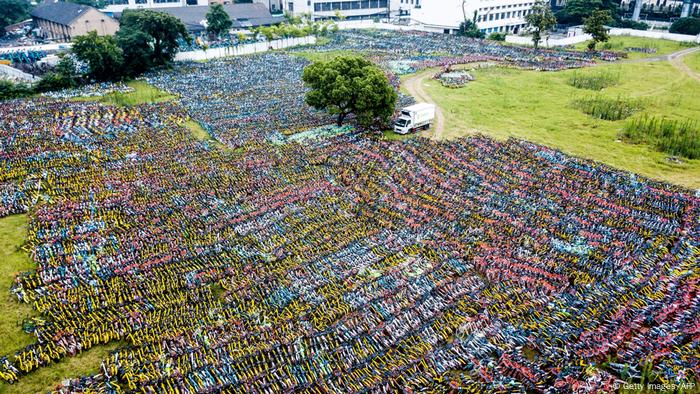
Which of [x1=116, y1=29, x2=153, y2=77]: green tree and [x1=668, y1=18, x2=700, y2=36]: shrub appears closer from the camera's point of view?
[x1=116, y1=29, x2=153, y2=77]: green tree

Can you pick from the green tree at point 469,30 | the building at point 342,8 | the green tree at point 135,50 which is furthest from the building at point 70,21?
the green tree at point 469,30

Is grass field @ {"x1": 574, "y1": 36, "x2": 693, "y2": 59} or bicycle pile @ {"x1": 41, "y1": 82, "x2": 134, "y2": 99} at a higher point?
grass field @ {"x1": 574, "y1": 36, "x2": 693, "y2": 59}

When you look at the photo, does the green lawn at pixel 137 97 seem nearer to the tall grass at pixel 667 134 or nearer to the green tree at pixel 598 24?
the tall grass at pixel 667 134

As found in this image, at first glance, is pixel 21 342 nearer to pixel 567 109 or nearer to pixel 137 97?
pixel 137 97

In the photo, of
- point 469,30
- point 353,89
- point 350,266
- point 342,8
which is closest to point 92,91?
point 353,89

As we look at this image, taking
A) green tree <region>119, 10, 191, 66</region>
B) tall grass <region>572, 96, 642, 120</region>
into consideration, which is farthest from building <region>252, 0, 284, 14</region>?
tall grass <region>572, 96, 642, 120</region>

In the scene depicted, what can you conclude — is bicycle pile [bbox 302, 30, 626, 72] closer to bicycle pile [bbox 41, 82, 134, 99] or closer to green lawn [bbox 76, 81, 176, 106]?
green lawn [bbox 76, 81, 176, 106]
